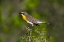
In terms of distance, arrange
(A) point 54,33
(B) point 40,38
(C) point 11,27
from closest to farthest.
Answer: (B) point 40,38 → (A) point 54,33 → (C) point 11,27

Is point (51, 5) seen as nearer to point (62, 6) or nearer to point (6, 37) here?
point (62, 6)

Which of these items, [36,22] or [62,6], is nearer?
[36,22]

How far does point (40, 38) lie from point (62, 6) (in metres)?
7.26

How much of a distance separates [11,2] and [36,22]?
751cm

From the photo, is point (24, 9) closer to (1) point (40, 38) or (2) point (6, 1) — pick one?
(2) point (6, 1)

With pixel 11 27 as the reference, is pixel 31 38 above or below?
below

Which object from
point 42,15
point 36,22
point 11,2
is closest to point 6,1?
point 11,2

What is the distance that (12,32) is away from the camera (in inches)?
609

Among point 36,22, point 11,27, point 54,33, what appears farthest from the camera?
point 11,27

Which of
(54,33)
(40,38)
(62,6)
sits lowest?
(40,38)

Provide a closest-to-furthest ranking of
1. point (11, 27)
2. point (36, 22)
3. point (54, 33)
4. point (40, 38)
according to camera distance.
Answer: point (40, 38) < point (36, 22) < point (54, 33) < point (11, 27)

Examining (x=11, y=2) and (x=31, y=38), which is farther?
(x=11, y=2)

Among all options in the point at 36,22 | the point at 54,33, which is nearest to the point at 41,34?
the point at 36,22

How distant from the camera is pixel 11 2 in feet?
53.1
